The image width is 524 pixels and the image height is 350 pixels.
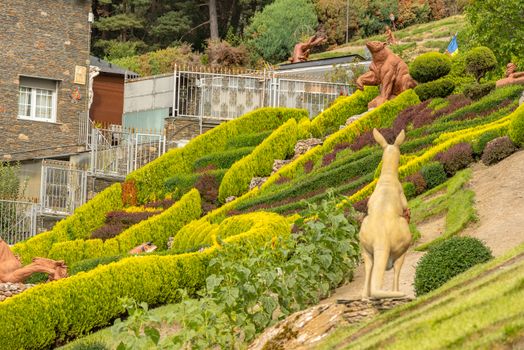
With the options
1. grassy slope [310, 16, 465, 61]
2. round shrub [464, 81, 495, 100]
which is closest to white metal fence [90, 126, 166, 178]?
round shrub [464, 81, 495, 100]

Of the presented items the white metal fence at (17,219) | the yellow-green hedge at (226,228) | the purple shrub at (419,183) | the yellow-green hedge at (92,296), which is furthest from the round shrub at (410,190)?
the white metal fence at (17,219)

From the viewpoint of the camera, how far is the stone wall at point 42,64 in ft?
168

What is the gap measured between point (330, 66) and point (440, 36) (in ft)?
67.6

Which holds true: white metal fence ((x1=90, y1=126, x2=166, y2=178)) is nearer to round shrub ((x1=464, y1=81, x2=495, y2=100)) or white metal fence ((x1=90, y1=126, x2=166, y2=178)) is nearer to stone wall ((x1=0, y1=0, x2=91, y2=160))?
stone wall ((x1=0, y1=0, x2=91, y2=160))

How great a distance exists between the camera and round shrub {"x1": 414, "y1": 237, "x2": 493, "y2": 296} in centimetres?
2270

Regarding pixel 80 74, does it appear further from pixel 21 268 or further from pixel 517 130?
pixel 517 130

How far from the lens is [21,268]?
108 ft

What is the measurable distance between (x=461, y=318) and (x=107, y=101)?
4176 cm

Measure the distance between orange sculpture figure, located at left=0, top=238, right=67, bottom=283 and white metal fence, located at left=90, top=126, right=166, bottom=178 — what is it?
42.0 ft

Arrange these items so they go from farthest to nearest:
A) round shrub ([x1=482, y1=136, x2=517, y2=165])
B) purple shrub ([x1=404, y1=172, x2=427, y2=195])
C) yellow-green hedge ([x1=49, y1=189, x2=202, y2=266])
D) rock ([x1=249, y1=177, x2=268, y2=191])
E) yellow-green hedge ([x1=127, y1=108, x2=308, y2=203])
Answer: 1. yellow-green hedge ([x1=127, y1=108, x2=308, y2=203])
2. rock ([x1=249, y1=177, x2=268, y2=191])
3. yellow-green hedge ([x1=49, y1=189, x2=202, y2=266])
4. purple shrub ([x1=404, y1=172, x2=427, y2=195])
5. round shrub ([x1=482, y1=136, x2=517, y2=165])

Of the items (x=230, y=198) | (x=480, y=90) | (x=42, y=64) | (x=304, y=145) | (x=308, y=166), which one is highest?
(x=42, y=64)

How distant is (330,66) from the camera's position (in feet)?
171

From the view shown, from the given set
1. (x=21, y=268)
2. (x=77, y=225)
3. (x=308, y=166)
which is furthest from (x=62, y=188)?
(x=21, y=268)

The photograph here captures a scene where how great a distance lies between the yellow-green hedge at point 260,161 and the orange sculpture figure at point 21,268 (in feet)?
26.3
